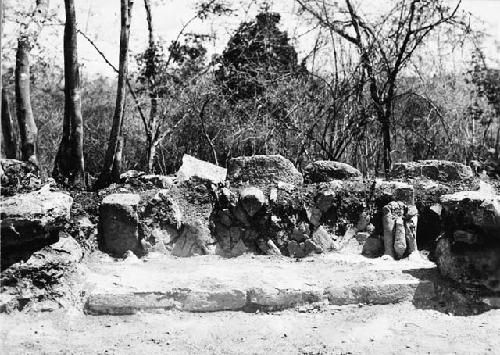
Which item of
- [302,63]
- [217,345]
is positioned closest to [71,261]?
[217,345]

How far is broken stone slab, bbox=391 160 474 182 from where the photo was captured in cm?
627

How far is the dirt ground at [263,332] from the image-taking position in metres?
4.17

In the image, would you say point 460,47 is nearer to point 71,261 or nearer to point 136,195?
point 136,195

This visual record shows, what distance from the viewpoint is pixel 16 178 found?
5.31 metres

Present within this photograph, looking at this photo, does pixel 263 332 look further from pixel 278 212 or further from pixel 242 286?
pixel 278 212

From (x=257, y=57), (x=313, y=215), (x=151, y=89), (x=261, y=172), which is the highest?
(x=257, y=57)

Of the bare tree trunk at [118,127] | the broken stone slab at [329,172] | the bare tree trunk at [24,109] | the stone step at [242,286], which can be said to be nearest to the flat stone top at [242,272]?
the stone step at [242,286]

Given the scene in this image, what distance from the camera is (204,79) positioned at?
36.0ft

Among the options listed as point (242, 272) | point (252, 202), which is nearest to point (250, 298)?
point (242, 272)

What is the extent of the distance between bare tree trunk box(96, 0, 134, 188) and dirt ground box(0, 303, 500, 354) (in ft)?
8.86

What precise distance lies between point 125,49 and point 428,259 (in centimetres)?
409

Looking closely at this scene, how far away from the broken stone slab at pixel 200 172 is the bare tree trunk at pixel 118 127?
3.42ft

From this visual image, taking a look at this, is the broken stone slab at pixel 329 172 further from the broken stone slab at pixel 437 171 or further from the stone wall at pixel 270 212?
the broken stone slab at pixel 437 171

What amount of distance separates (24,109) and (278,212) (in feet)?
12.9
